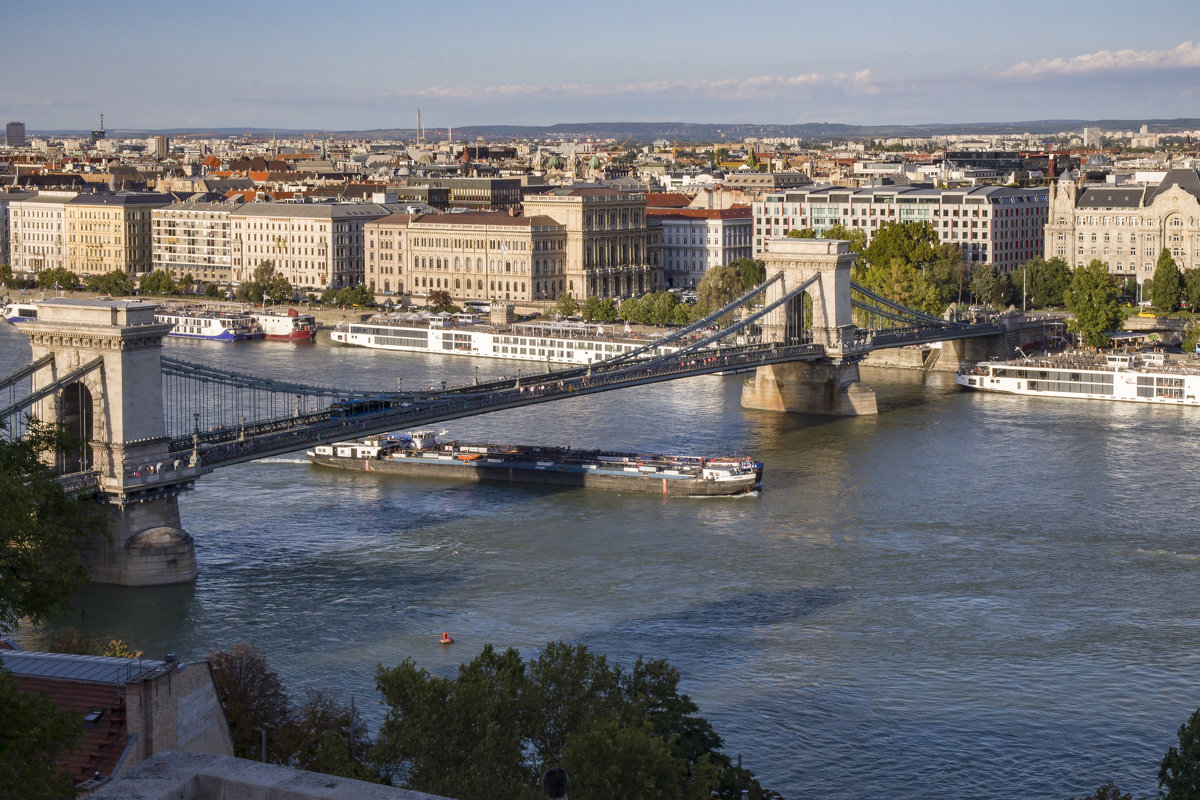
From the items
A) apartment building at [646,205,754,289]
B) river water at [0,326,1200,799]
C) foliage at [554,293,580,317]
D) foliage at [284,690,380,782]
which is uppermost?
apartment building at [646,205,754,289]

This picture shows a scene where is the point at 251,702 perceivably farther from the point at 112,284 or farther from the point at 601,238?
the point at 112,284

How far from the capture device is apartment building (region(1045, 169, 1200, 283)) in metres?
53.1

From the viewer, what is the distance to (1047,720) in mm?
15852

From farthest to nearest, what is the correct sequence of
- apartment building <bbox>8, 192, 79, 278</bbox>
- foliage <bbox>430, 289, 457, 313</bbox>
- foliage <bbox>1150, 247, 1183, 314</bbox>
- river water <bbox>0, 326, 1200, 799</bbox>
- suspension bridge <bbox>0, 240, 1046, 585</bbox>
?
apartment building <bbox>8, 192, 79, 278</bbox>, foliage <bbox>430, 289, 457, 313</bbox>, foliage <bbox>1150, 247, 1183, 314</bbox>, suspension bridge <bbox>0, 240, 1046, 585</bbox>, river water <bbox>0, 326, 1200, 799</bbox>

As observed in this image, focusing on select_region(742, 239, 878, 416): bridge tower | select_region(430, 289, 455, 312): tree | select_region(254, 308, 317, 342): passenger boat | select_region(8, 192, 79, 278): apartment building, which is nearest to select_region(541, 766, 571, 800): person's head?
select_region(742, 239, 878, 416): bridge tower

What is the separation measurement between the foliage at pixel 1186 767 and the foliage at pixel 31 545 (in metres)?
7.53

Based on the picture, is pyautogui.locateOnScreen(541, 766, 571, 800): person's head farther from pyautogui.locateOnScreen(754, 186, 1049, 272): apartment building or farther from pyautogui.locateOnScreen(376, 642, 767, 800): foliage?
pyautogui.locateOnScreen(754, 186, 1049, 272): apartment building

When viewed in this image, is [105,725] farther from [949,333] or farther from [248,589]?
[949,333]

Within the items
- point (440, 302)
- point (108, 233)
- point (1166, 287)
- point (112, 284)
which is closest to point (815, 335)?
point (1166, 287)

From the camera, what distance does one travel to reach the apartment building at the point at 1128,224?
→ 53094 millimetres

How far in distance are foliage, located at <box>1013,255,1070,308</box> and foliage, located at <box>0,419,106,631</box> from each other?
40.3 meters

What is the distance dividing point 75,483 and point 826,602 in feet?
28.7

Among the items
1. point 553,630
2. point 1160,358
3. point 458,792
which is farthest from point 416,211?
point 458,792

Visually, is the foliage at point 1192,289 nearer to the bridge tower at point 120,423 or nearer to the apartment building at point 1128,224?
the apartment building at point 1128,224
